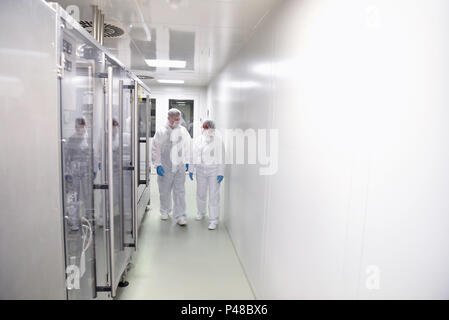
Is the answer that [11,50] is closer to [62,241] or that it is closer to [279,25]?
[62,241]

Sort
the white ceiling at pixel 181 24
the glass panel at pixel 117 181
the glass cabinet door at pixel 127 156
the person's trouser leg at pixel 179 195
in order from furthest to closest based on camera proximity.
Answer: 1. the person's trouser leg at pixel 179 195
2. the glass cabinet door at pixel 127 156
3. the white ceiling at pixel 181 24
4. the glass panel at pixel 117 181

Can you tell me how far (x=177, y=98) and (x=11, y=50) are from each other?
7.24 meters

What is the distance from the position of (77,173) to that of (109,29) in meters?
1.90

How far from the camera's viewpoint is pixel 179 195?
4113mm

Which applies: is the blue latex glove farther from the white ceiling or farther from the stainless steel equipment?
the stainless steel equipment

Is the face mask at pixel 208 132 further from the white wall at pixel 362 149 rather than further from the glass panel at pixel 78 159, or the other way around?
the glass panel at pixel 78 159

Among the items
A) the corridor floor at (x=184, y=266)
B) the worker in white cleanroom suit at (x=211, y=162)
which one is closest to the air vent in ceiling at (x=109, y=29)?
the worker in white cleanroom suit at (x=211, y=162)

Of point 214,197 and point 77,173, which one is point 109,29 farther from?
point 214,197

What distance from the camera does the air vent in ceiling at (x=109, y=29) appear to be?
102 inches

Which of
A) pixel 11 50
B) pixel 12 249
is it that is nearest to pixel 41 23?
pixel 11 50

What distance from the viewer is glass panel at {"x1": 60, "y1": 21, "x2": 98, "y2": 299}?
48.4 inches

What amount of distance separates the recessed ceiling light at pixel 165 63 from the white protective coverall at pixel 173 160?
107 centimetres

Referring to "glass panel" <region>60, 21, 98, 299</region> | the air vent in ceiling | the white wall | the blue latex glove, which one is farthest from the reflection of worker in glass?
the blue latex glove
